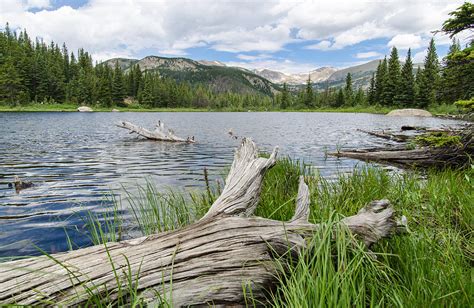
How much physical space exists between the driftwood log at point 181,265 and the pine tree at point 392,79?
84371 millimetres

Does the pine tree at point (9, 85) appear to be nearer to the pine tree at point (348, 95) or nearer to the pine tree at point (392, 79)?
the pine tree at point (392, 79)

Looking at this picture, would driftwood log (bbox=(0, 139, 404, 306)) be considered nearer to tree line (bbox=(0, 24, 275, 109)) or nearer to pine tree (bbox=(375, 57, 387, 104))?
tree line (bbox=(0, 24, 275, 109))

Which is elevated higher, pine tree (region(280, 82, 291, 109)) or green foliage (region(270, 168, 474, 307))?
pine tree (region(280, 82, 291, 109))

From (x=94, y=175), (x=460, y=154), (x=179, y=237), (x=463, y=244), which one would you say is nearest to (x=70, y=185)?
(x=94, y=175)

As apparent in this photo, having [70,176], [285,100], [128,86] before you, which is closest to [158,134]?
[70,176]

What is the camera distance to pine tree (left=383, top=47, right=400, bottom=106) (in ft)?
249

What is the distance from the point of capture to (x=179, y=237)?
247cm

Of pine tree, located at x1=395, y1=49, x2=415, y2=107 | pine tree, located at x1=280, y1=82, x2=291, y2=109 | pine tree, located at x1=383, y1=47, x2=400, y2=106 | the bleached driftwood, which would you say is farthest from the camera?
pine tree, located at x1=280, y1=82, x2=291, y2=109

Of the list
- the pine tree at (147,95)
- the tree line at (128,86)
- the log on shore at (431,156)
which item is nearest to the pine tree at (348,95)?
the tree line at (128,86)

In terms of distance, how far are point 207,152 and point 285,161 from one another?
9692mm

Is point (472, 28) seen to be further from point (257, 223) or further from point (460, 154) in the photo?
point (257, 223)

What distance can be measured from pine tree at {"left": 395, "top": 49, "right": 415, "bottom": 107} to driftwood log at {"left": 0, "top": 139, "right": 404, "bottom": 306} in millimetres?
82790

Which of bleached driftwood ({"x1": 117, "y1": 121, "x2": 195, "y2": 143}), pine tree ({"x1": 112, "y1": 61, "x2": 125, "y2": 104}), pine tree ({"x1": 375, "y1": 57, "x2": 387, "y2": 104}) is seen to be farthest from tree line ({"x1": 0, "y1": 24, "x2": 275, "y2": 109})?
pine tree ({"x1": 375, "y1": 57, "x2": 387, "y2": 104})

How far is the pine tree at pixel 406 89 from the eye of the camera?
240 feet
